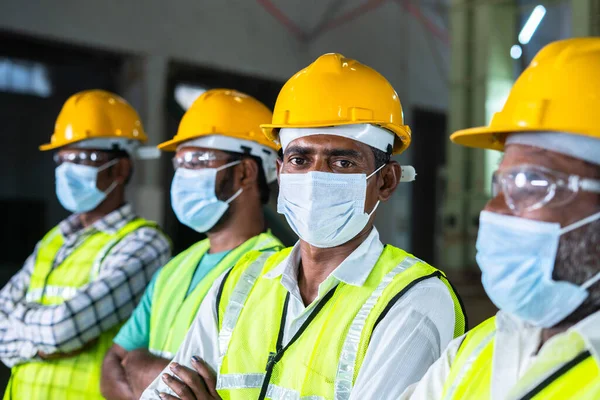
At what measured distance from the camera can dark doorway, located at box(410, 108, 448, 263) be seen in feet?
46.2

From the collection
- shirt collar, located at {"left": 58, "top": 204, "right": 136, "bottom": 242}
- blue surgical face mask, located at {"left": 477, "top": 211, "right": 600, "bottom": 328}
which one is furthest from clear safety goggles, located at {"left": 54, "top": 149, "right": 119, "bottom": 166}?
blue surgical face mask, located at {"left": 477, "top": 211, "right": 600, "bottom": 328}

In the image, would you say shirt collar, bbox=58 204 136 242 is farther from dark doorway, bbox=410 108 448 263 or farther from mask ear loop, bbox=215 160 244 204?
dark doorway, bbox=410 108 448 263

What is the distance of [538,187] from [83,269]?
2367 mm

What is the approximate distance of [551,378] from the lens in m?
1.27

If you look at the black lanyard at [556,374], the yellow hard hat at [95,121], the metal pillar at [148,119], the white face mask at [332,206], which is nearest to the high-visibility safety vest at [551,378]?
the black lanyard at [556,374]

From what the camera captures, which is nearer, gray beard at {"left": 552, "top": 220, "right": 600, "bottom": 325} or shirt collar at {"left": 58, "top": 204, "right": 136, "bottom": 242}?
gray beard at {"left": 552, "top": 220, "right": 600, "bottom": 325}

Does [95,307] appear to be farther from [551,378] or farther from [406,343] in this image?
[551,378]

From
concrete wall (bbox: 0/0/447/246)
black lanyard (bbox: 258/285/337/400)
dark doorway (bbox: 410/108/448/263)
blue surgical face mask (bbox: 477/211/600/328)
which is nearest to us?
blue surgical face mask (bbox: 477/211/600/328)

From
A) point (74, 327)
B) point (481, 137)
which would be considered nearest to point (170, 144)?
point (74, 327)

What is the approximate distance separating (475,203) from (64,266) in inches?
283

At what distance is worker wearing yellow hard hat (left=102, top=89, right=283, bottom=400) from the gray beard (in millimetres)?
1346

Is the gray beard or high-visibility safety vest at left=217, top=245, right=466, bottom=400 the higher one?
the gray beard

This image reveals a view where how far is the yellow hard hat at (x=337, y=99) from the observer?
6.73 feet

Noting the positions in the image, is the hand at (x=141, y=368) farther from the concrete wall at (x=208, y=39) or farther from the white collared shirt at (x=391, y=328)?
the concrete wall at (x=208, y=39)
